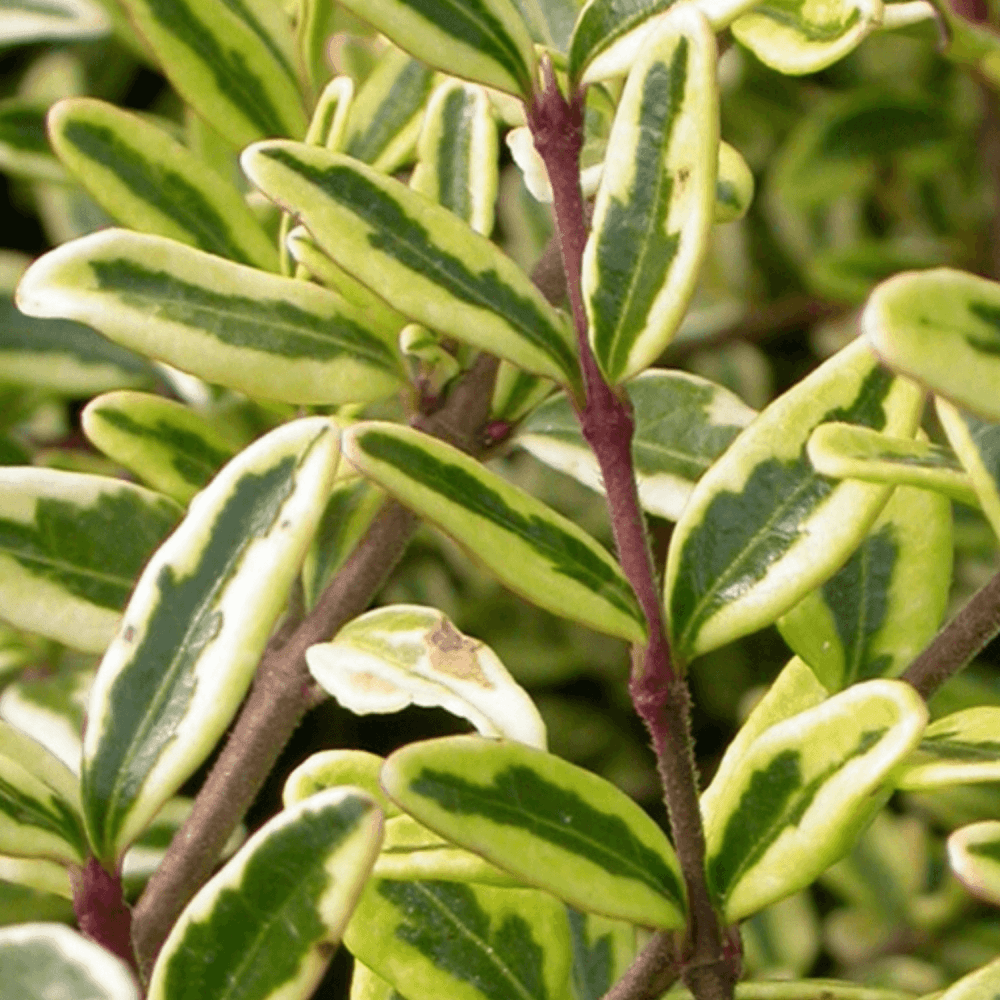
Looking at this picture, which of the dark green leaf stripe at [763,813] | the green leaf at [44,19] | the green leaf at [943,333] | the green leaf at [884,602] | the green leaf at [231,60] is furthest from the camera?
the green leaf at [44,19]

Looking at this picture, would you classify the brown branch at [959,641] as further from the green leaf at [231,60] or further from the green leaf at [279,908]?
the green leaf at [231,60]

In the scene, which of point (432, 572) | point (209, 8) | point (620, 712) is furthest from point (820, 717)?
point (620, 712)

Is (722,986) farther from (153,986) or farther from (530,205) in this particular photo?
(530,205)

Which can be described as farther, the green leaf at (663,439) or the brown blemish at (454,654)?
the green leaf at (663,439)

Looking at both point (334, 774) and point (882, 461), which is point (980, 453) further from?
point (334, 774)

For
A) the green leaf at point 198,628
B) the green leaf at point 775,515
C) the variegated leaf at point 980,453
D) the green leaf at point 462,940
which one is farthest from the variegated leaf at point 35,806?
the variegated leaf at point 980,453

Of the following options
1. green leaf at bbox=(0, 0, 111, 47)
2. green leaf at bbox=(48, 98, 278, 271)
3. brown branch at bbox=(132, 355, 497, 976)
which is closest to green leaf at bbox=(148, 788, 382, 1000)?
brown branch at bbox=(132, 355, 497, 976)

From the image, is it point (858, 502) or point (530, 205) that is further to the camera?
point (530, 205)
